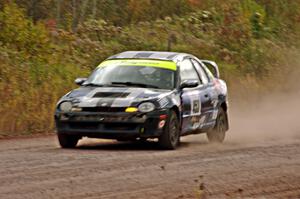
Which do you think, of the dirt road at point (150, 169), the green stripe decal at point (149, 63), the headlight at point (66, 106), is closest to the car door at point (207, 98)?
the dirt road at point (150, 169)

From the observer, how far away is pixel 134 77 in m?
15.6

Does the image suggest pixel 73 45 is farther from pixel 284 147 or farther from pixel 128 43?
pixel 284 147

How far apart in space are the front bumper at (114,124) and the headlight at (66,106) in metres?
0.08

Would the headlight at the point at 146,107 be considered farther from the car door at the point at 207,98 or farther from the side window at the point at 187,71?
the car door at the point at 207,98

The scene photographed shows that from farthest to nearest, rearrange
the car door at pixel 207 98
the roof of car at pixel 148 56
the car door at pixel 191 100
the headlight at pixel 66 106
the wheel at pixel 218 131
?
1. the wheel at pixel 218 131
2. the car door at pixel 207 98
3. the roof of car at pixel 148 56
4. the car door at pixel 191 100
5. the headlight at pixel 66 106

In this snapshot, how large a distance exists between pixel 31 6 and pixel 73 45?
4.03 metres

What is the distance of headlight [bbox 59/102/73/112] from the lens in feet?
48.3

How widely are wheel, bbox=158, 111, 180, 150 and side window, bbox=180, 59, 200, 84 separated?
1.01 m

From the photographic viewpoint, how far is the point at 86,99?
1473 cm

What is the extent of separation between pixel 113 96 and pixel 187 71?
6.48ft

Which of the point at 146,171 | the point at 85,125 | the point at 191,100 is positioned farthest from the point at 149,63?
the point at 146,171

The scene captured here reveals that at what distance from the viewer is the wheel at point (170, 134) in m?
14.8

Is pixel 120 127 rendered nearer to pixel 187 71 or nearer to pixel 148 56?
pixel 148 56

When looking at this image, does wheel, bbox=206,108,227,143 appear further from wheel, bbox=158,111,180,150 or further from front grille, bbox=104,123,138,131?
front grille, bbox=104,123,138,131
